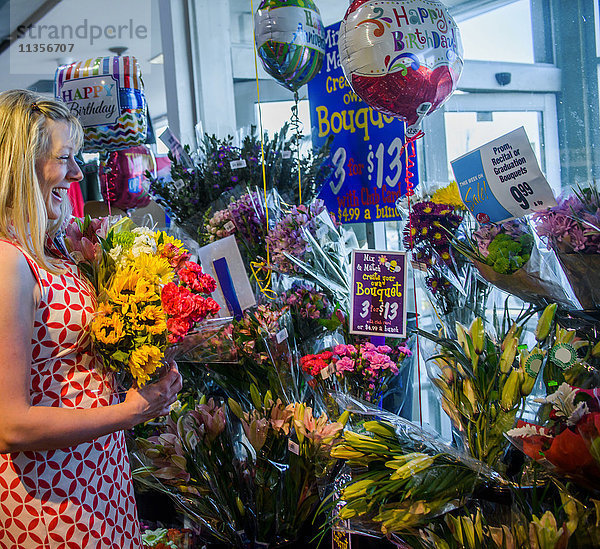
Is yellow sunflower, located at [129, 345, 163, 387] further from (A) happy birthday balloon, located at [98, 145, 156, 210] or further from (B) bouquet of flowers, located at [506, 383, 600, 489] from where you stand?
(A) happy birthday balloon, located at [98, 145, 156, 210]

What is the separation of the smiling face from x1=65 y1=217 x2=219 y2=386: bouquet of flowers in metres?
0.13

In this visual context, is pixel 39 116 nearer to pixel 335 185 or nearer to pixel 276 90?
pixel 335 185

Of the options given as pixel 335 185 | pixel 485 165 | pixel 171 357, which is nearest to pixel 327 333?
pixel 171 357

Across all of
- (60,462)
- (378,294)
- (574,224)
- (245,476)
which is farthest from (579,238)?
(60,462)

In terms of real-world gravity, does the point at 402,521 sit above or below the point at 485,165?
below

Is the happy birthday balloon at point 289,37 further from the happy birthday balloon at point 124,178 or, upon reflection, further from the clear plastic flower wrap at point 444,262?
the happy birthday balloon at point 124,178

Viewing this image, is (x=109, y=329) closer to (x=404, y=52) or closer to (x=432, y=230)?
(x=432, y=230)

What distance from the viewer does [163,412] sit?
56.7 inches

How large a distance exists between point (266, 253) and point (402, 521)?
1159mm

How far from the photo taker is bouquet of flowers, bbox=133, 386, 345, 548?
1.57 metres

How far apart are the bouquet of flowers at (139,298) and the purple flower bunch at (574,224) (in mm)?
716

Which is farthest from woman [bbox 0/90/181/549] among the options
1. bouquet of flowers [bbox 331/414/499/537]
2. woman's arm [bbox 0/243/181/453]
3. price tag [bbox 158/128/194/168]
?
price tag [bbox 158/128/194/168]

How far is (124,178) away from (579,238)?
2.17m

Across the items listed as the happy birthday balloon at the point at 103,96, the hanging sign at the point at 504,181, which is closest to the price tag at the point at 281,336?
the hanging sign at the point at 504,181
